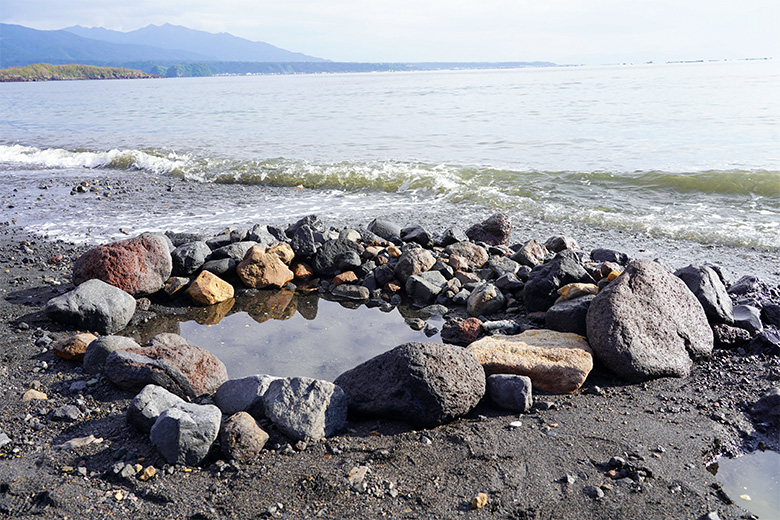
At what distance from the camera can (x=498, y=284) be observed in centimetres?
591

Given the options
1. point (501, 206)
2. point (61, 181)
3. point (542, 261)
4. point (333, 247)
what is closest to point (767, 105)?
point (501, 206)

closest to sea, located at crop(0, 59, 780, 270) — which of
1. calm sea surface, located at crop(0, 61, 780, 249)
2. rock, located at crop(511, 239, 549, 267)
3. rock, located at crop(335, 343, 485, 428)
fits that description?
calm sea surface, located at crop(0, 61, 780, 249)

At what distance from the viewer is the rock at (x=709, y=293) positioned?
15.4 feet

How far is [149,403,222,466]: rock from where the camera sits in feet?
9.98

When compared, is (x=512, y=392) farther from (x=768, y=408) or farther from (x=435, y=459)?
(x=768, y=408)

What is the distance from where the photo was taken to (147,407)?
3.35 meters

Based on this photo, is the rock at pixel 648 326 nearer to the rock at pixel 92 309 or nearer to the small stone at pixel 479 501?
the small stone at pixel 479 501

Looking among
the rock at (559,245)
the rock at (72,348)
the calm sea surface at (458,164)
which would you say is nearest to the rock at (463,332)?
the rock at (559,245)

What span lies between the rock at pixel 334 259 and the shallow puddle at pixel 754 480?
14.2ft

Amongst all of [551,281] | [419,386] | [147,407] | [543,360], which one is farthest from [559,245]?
[147,407]

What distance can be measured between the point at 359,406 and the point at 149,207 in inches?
354

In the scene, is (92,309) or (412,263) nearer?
(92,309)

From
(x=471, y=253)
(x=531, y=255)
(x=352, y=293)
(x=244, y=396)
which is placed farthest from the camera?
(x=471, y=253)

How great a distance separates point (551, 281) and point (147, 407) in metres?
3.77
